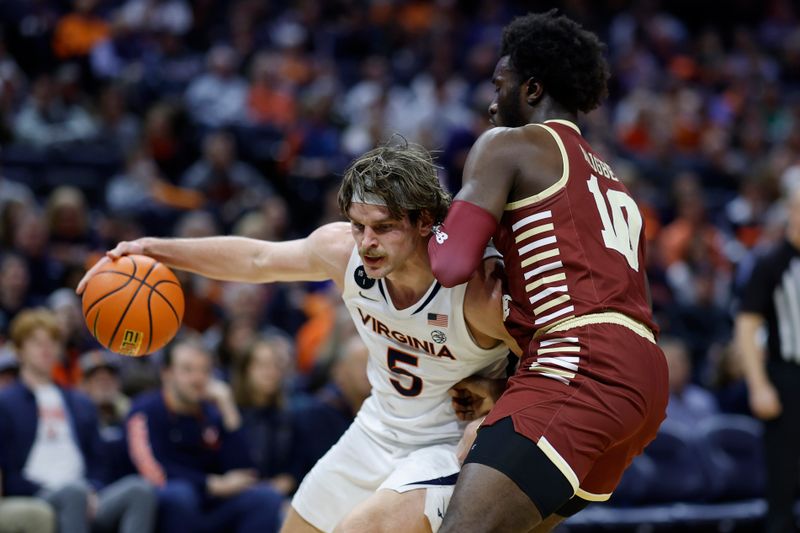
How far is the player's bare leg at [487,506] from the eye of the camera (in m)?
3.44

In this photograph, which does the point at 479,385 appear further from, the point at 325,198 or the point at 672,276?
the point at 672,276

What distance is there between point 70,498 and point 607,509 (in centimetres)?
445

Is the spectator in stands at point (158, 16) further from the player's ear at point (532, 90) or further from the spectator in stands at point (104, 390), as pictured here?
the player's ear at point (532, 90)

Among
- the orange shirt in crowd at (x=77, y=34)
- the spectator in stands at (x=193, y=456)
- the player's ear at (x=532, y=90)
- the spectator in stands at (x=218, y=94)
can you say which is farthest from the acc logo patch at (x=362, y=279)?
the orange shirt in crowd at (x=77, y=34)

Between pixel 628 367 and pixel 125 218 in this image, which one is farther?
pixel 125 218

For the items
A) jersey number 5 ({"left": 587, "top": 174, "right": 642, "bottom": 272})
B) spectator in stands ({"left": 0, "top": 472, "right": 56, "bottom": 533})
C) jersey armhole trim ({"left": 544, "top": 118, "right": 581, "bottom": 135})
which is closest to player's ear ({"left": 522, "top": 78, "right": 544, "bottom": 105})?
jersey armhole trim ({"left": 544, "top": 118, "right": 581, "bottom": 135})

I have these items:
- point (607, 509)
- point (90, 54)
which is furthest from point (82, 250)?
point (607, 509)

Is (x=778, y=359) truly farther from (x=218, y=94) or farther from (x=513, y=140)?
(x=218, y=94)

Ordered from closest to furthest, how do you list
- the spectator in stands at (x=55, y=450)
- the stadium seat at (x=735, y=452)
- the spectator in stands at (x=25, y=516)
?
the spectator in stands at (x=25, y=516) → the spectator in stands at (x=55, y=450) → the stadium seat at (x=735, y=452)

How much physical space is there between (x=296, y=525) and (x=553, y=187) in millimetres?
1986

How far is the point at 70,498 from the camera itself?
6590 millimetres

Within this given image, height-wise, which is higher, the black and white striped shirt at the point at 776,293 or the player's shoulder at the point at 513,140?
the player's shoulder at the point at 513,140

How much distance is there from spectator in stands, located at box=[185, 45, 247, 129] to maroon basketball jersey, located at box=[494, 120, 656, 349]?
31.1 ft

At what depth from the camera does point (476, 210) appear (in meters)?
3.64
